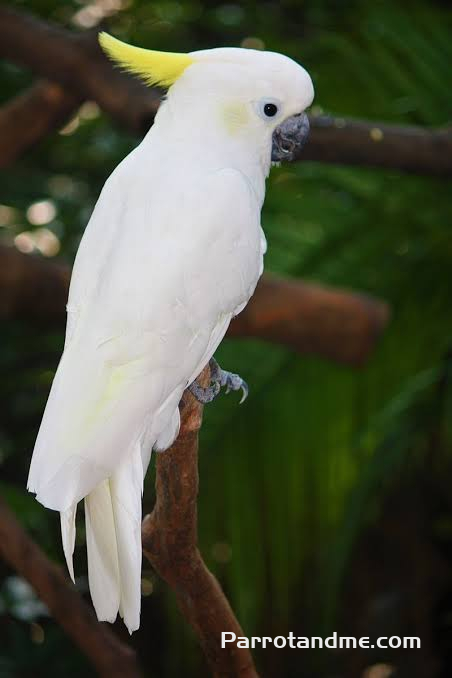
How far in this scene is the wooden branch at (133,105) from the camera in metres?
1.91

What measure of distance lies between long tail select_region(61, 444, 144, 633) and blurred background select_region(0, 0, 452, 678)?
3.04ft

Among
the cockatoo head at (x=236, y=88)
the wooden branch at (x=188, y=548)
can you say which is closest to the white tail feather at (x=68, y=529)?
the wooden branch at (x=188, y=548)

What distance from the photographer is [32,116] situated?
222 cm

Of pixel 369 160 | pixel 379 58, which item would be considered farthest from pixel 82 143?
pixel 369 160

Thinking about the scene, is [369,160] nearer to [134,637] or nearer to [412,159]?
[412,159]

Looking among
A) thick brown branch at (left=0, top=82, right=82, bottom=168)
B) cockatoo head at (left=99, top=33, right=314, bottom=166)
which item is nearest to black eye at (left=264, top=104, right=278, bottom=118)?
cockatoo head at (left=99, top=33, right=314, bottom=166)

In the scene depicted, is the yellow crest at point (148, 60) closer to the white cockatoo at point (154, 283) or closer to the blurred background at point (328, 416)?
the white cockatoo at point (154, 283)

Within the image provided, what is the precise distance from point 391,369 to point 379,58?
0.66m

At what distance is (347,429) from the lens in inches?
87.7

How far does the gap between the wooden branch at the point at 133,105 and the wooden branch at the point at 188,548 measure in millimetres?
753

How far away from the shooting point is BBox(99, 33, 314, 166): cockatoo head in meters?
1.29

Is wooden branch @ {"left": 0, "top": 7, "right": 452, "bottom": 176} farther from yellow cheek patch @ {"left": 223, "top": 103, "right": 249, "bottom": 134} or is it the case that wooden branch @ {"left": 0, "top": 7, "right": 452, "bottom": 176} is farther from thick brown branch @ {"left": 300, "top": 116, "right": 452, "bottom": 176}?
yellow cheek patch @ {"left": 223, "top": 103, "right": 249, "bottom": 134}

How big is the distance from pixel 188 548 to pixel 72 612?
0.48 meters

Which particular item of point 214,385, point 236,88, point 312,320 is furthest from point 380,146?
point 214,385
